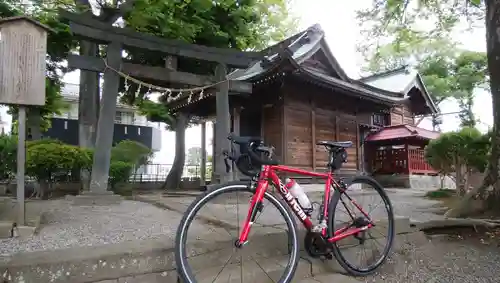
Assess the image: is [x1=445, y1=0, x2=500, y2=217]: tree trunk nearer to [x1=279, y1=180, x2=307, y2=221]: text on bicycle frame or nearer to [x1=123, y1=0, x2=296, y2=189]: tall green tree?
[x1=279, y1=180, x2=307, y2=221]: text on bicycle frame

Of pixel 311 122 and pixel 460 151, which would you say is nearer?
pixel 460 151

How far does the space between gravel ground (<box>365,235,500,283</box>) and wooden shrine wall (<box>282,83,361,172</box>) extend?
663 centimetres

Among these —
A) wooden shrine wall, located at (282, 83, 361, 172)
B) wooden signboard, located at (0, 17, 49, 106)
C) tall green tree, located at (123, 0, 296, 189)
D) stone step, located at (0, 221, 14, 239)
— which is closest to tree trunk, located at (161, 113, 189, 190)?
tall green tree, located at (123, 0, 296, 189)

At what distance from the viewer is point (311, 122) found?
11742 mm

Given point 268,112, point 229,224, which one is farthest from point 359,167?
point 229,224

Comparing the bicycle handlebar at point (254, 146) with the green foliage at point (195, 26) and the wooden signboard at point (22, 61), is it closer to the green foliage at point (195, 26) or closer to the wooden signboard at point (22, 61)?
the wooden signboard at point (22, 61)

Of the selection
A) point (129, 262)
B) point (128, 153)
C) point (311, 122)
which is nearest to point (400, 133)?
point (311, 122)

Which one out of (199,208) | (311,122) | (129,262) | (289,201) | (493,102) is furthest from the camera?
(311,122)

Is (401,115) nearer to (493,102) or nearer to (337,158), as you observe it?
(493,102)

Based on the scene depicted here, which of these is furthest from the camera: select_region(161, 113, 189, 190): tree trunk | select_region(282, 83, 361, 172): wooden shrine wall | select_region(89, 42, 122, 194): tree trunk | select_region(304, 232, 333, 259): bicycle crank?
select_region(161, 113, 189, 190): tree trunk

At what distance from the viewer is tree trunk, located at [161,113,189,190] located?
47.1 ft

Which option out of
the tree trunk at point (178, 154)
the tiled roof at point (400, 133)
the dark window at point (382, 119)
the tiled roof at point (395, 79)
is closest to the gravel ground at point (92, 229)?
the tree trunk at point (178, 154)

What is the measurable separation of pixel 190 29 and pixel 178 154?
6.81 m

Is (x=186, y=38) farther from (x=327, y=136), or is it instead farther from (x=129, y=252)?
(x=129, y=252)
